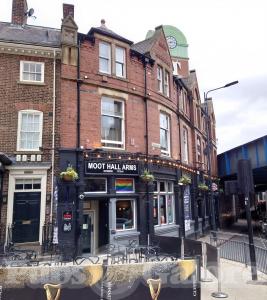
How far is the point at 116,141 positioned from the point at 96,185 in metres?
2.54

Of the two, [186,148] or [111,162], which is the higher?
[186,148]

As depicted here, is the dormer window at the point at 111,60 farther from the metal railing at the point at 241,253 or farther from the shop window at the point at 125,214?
the metal railing at the point at 241,253

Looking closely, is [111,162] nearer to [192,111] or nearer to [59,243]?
[59,243]

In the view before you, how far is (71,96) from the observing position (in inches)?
564

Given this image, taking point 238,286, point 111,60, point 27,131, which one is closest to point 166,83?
point 111,60

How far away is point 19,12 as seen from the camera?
17.5m

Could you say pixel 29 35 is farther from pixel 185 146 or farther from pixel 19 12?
pixel 185 146

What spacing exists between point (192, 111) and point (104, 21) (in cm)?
1051

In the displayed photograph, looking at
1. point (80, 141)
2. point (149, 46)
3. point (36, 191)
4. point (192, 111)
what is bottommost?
point (36, 191)

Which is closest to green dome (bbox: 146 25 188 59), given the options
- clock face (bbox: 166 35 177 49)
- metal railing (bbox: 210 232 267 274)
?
clock face (bbox: 166 35 177 49)

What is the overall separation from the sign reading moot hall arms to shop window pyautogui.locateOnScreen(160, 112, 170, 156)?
3.45 metres

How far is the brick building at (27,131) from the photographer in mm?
13047

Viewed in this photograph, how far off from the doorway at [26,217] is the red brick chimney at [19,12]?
10.2m

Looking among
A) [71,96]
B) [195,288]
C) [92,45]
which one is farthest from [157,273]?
[92,45]
